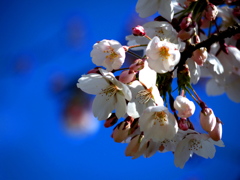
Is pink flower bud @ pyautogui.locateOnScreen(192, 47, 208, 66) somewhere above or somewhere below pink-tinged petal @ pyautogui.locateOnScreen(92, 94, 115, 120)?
below

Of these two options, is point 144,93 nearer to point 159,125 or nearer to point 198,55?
point 159,125

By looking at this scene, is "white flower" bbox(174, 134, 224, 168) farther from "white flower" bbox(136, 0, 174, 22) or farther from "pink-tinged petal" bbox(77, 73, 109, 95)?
"white flower" bbox(136, 0, 174, 22)

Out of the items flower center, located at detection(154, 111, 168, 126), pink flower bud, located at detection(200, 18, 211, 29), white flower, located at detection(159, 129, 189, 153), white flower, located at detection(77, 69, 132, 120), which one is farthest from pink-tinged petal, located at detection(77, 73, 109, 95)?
pink flower bud, located at detection(200, 18, 211, 29)

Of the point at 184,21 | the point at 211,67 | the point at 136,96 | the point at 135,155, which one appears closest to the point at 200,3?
the point at 184,21

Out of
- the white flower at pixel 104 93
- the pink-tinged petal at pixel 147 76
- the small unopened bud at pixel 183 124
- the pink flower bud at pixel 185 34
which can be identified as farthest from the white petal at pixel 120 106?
the pink flower bud at pixel 185 34

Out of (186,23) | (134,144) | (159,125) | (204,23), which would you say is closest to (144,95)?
(159,125)

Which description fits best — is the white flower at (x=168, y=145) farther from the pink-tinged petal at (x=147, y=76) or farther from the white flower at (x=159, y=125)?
the pink-tinged petal at (x=147, y=76)
